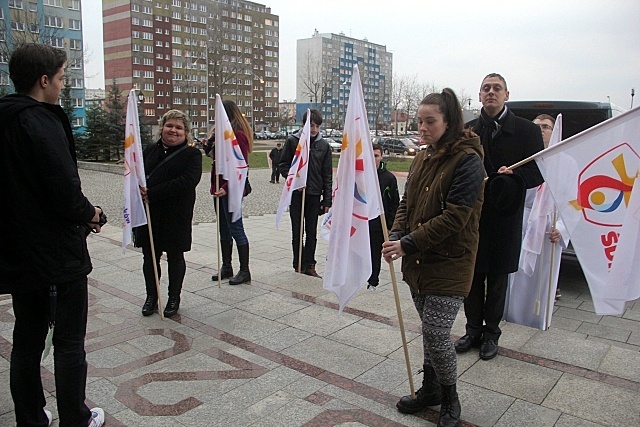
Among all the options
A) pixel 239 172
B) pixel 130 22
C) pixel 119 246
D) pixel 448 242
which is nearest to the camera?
pixel 448 242

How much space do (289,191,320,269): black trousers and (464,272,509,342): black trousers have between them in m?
2.97

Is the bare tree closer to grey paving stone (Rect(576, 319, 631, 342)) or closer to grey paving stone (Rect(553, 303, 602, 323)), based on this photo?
grey paving stone (Rect(553, 303, 602, 323))

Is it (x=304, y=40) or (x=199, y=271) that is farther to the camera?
(x=304, y=40)

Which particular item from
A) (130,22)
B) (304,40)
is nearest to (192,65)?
(130,22)

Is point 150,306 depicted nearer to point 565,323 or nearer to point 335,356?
point 335,356

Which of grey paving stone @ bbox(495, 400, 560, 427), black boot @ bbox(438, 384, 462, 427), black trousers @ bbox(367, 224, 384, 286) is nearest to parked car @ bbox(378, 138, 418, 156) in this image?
black trousers @ bbox(367, 224, 384, 286)

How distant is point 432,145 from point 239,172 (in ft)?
10.6

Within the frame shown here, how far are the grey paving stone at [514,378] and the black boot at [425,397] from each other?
0.47 metres

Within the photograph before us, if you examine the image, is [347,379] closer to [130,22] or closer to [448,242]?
[448,242]

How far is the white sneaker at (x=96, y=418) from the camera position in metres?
3.12

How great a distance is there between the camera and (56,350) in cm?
292

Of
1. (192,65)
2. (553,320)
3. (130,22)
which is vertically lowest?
(553,320)

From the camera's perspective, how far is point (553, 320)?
5.60 meters

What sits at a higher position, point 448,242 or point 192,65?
point 192,65
